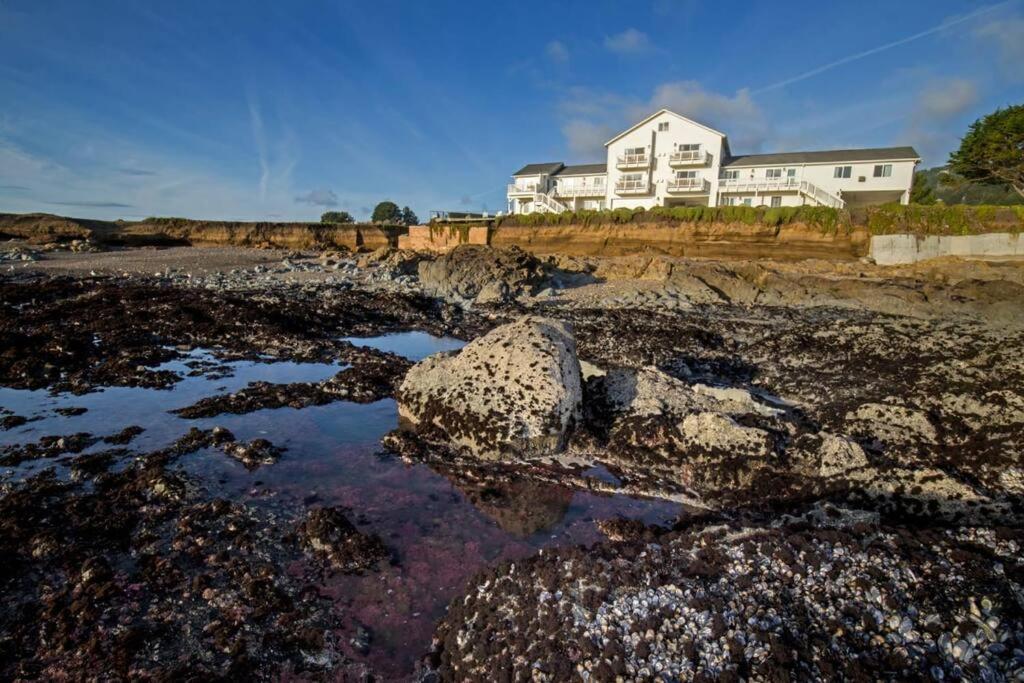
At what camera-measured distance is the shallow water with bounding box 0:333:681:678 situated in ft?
15.0

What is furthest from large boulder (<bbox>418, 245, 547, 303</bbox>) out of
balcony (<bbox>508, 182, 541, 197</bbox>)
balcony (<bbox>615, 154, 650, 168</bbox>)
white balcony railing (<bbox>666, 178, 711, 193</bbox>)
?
balcony (<bbox>508, 182, 541, 197</bbox>)

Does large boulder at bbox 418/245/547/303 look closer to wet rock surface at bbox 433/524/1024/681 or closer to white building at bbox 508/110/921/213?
wet rock surface at bbox 433/524/1024/681

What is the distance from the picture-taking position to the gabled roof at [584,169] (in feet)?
168

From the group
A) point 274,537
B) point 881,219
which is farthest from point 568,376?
point 881,219

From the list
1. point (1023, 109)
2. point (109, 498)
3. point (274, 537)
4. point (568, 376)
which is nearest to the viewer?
point (274, 537)

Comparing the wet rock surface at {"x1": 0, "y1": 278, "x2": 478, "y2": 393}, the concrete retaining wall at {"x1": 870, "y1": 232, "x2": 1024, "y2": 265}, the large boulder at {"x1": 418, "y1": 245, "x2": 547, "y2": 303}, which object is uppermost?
the concrete retaining wall at {"x1": 870, "y1": 232, "x2": 1024, "y2": 265}

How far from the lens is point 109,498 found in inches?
227

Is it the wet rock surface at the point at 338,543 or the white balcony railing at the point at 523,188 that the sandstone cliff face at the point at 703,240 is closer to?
the white balcony railing at the point at 523,188

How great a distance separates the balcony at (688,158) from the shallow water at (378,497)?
144 ft

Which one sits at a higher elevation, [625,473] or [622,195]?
[622,195]

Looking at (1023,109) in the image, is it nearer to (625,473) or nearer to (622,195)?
(622,195)

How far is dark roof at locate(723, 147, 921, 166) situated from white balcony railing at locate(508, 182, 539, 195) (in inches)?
714

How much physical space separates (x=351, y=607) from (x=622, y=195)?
49.2 meters

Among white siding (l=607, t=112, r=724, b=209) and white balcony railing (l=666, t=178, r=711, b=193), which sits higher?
white siding (l=607, t=112, r=724, b=209)
